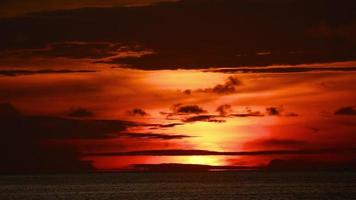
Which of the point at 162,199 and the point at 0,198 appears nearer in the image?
the point at 162,199

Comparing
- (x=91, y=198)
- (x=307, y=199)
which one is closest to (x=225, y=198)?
(x=307, y=199)

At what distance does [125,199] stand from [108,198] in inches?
188

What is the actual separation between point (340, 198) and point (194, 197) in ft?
73.6

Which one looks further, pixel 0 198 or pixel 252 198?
pixel 0 198

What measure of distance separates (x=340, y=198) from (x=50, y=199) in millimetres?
46332

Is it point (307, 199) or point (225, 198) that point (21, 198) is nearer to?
point (225, 198)

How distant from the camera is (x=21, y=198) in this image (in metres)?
148

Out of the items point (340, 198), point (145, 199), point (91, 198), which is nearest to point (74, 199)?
point (91, 198)

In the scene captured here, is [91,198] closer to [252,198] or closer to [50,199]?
[50,199]

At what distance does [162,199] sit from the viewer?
135750mm

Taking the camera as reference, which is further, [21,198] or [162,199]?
[21,198]

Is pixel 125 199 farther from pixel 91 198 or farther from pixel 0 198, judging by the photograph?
pixel 0 198

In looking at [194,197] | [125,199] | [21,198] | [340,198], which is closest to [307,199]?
[340,198]

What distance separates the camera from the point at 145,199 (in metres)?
138
